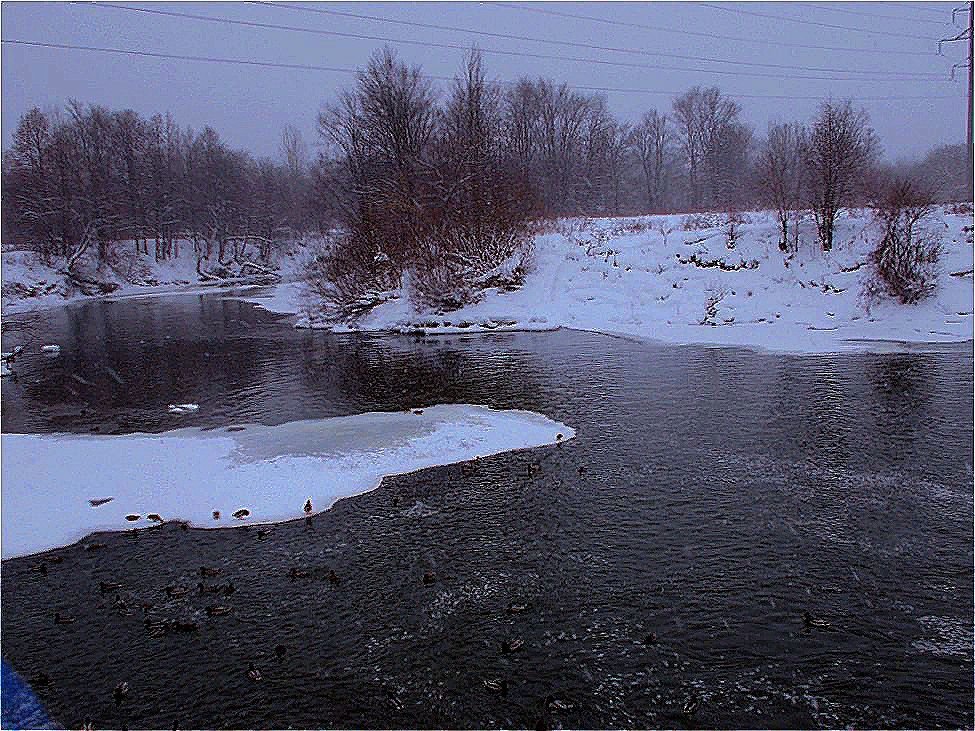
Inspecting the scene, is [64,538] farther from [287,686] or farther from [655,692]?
[655,692]

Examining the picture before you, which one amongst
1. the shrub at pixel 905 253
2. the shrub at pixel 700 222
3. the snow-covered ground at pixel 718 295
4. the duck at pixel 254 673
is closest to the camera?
the duck at pixel 254 673

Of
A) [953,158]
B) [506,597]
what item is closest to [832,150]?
[506,597]

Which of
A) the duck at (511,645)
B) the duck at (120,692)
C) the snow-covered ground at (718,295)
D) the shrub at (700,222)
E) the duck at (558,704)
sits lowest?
the duck at (120,692)

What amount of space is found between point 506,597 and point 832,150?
101 feet

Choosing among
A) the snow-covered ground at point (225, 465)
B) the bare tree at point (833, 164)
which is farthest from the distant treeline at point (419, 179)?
the snow-covered ground at point (225, 465)

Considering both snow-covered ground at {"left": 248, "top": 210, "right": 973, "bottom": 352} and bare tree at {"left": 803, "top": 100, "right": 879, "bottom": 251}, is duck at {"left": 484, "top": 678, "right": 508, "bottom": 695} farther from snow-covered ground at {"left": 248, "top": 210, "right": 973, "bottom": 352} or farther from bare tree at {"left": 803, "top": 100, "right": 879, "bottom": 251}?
bare tree at {"left": 803, "top": 100, "right": 879, "bottom": 251}

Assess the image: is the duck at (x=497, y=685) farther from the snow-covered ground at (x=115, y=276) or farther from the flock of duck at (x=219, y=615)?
the snow-covered ground at (x=115, y=276)

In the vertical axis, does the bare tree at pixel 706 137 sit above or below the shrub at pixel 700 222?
above

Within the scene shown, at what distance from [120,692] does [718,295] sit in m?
29.2

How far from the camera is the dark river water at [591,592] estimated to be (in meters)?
6.60

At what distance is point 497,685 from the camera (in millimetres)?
6793

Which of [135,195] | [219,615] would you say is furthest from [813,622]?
[135,195]

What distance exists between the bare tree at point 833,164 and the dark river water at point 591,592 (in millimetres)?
19017

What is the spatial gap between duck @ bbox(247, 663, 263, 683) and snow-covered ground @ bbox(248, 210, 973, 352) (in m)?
20.6
